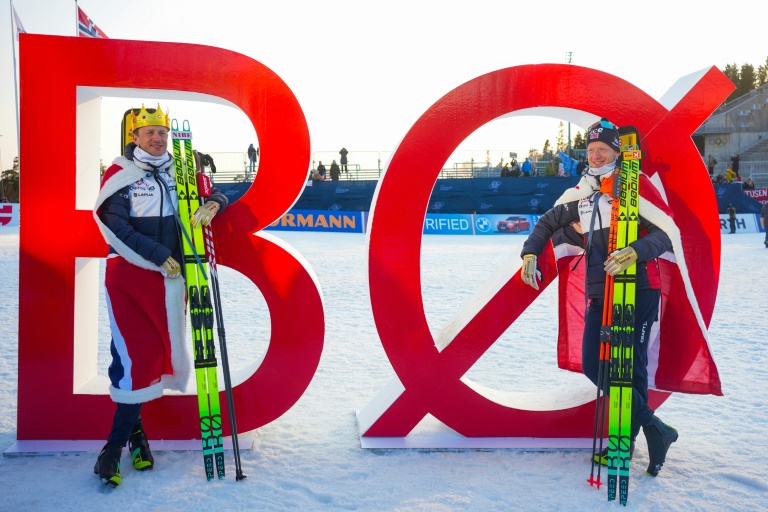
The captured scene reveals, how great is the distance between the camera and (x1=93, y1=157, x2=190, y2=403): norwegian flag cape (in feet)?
11.7

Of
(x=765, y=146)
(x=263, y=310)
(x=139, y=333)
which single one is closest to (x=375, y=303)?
(x=139, y=333)

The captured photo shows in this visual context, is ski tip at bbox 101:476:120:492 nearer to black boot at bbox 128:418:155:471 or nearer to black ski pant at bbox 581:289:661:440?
black boot at bbox 128:418:155:471

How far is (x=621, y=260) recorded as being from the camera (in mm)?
3396

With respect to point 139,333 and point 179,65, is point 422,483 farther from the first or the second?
point 179,65

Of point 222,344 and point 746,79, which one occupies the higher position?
point 746,79

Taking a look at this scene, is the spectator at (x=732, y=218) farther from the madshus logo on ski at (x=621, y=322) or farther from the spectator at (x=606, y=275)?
the madshus logo on ski at (x=621, y=322)

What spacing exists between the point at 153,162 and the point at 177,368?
1130 millimetres

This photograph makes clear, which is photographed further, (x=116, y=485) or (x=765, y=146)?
(x=765, y=146)

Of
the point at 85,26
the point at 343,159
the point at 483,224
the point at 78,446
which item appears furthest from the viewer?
the point at 343,159

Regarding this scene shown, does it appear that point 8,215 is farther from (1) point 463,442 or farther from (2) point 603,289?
(2) point 603,289

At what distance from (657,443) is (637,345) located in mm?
546

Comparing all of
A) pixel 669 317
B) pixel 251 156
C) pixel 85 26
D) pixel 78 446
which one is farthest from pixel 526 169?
pixel 78 446

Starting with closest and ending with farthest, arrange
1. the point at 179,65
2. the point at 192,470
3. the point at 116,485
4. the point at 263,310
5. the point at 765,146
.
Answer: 1. the point at 116,485
2. the point at 192,470
3. the point at 179,65
4. the point at 263,310
5. the point at 765,146

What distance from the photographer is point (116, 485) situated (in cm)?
348
